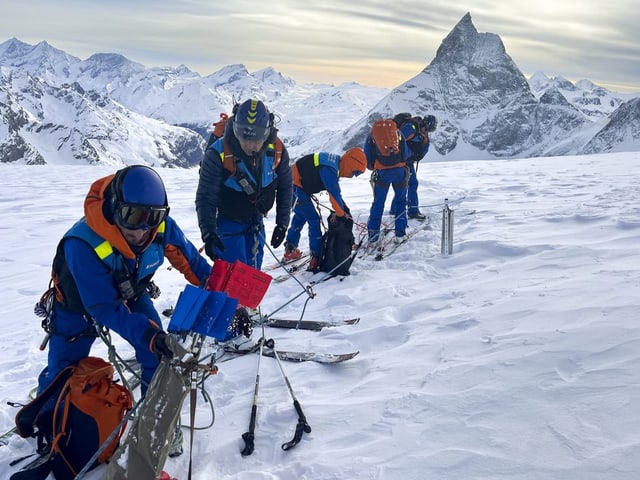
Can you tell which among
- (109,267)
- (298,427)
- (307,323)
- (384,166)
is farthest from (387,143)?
(109,267)

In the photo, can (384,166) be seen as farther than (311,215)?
Yes

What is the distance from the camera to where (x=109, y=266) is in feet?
9.90

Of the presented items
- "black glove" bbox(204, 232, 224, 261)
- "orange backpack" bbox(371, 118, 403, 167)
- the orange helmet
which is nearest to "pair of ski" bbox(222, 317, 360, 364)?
"black glove" bbox(204, 232, 224, 261)

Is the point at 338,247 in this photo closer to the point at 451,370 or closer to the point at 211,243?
the point at 211,243

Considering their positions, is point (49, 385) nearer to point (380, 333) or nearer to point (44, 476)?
point (44, 476)

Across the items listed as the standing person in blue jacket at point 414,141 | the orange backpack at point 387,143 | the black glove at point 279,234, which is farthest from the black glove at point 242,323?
the standing person in blue jacket at point 414,141

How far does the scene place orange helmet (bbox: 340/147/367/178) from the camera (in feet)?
24.9

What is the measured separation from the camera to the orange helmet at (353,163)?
24.9ft

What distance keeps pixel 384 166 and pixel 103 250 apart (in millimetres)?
6228

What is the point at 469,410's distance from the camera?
3074 mm

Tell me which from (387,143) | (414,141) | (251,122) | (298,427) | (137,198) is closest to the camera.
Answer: (137,198)

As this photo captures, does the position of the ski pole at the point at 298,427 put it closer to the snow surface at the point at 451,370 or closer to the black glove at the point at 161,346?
the snow surface at the point at 451,370

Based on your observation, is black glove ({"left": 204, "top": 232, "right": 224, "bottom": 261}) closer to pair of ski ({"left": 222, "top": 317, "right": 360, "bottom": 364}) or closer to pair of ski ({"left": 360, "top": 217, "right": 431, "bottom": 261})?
pair of ski ({"left": 222, "top": 317, "right": 360, "bottom": 364})

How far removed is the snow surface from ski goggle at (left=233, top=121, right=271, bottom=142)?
204cm
